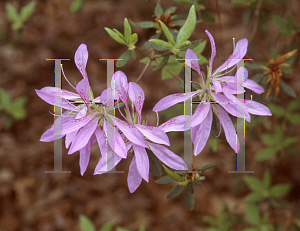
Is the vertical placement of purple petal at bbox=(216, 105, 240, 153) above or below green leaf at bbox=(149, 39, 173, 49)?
below

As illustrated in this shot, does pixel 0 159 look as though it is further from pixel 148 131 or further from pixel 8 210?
pixel 148 131

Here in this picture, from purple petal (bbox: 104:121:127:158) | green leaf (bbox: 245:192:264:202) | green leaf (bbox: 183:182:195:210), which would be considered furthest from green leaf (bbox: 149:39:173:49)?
green leaf (bbox: 245:192:264:202)

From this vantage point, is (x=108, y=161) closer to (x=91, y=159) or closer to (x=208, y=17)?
(x=208, y=17)

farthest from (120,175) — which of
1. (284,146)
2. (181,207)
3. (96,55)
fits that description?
(284,146)

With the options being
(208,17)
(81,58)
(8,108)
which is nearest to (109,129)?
(81,58)

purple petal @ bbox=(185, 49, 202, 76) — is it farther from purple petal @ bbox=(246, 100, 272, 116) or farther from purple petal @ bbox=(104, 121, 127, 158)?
purple petal @ bbox=(104, 121, 127, 158)

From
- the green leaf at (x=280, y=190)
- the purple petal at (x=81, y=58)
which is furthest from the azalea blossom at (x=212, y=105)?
the green leaf at (x=280, y=190)

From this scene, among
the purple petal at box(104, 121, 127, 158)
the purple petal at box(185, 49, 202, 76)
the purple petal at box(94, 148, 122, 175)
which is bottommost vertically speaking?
the purple petal at box(94, 148, 122, 175)
